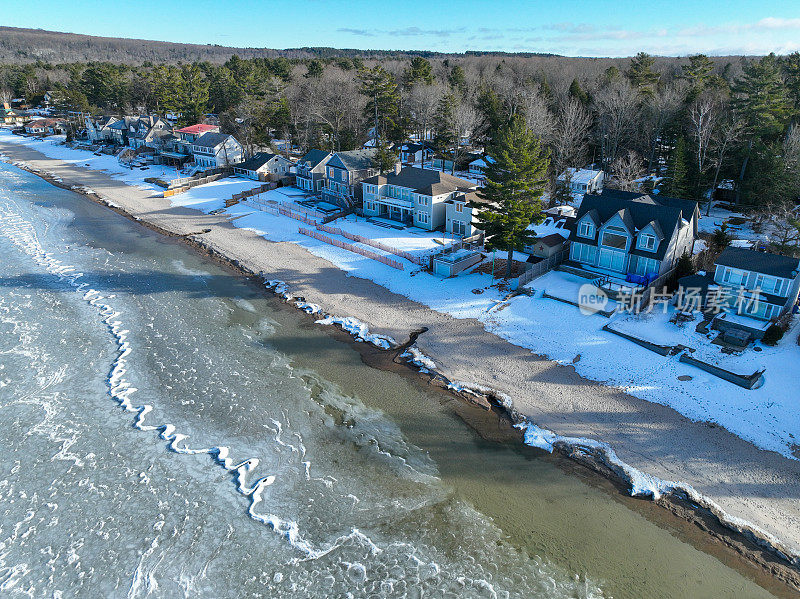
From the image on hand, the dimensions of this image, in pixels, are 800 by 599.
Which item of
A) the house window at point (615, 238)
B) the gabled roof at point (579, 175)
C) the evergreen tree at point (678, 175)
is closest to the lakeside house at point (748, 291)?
the house window at point (615, 238)

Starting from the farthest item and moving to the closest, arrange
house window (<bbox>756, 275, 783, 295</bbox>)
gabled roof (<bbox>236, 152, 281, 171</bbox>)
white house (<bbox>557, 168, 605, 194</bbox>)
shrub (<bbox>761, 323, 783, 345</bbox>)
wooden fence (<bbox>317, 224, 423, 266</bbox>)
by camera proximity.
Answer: gabled roof (<bbox>236, 152, 281, 171</bbox>), white house (<bbox>557, 168, 605, 194</bbox>), wooden fence (<bbox>317, 224, 423, 266</bbox>), house window (<bbox>756, 275, 783, 295</bbox>), shrub (<bbox>761, 323, 783, 345</bbox>)

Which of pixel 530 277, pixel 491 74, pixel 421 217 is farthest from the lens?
pixel 491 74

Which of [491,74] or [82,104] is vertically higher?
[491,74]

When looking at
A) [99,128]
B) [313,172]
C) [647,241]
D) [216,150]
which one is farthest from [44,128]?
[647,241]

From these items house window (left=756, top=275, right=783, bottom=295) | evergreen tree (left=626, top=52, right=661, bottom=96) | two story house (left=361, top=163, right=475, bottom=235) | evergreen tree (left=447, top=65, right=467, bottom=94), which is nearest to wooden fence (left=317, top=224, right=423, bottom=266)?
two story house (left=361, top=163, right=475, bottom=235)

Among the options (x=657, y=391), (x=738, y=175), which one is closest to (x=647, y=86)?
(x=738, y=175)

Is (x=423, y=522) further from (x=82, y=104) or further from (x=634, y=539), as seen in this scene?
(x=82, y=104)

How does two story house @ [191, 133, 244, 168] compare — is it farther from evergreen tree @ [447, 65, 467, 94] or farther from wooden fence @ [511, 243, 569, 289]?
wooden fence @ [511, 243, 569, 289]
